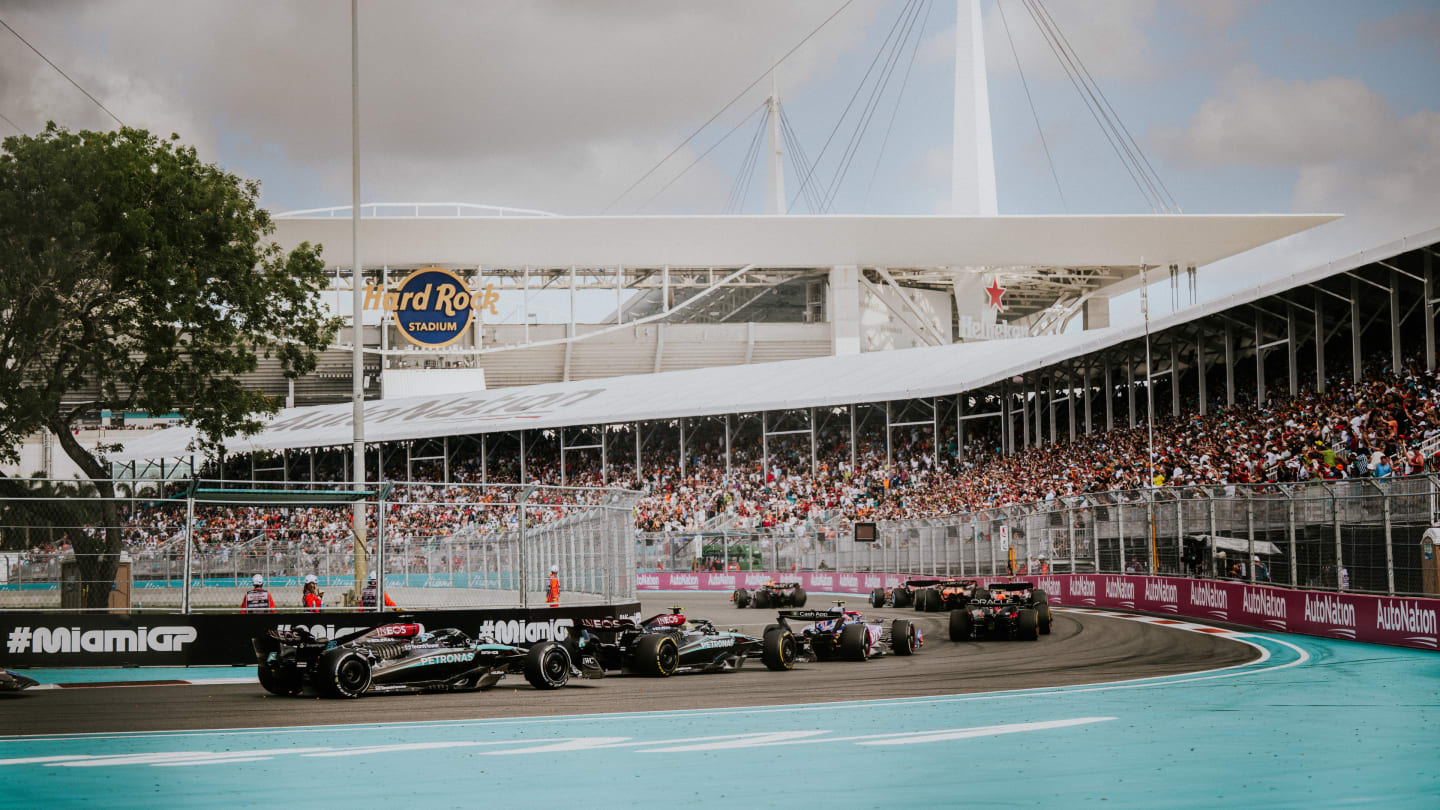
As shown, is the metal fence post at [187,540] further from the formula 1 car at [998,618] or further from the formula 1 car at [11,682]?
the formula 1 car at [998,618]

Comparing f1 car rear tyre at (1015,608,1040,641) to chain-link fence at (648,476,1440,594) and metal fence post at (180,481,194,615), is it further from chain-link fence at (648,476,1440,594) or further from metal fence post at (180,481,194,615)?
metal fence post at (180,481,194,615)

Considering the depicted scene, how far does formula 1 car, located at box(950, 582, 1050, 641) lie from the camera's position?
2248cm

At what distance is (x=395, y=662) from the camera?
1512cm

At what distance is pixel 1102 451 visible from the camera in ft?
141

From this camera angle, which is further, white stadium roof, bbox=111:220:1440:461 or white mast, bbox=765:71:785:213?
white mast, bbox=765:71:785:213

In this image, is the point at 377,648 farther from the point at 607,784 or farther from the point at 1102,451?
the point at 1102,451

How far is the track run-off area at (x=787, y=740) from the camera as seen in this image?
8.34 metres

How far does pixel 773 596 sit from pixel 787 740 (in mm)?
23875

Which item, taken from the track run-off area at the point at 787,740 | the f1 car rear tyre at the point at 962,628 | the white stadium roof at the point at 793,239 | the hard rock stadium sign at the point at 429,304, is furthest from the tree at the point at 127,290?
the hard rock stadium sign at the point at 429,304

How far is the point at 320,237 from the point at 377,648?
2222 inches

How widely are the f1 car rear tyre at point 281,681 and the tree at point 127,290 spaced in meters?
4.81

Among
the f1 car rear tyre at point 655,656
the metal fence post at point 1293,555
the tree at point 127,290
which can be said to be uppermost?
the tree at point 127,290

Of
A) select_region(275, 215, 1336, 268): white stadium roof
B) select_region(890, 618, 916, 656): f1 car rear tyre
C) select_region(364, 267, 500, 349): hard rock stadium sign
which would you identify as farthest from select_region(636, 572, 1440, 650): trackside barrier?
select_region(364, 267, 500, 349): hard rock stadium sign

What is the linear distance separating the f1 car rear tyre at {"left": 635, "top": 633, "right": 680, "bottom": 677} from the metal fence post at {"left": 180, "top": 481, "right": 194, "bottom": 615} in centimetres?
656
